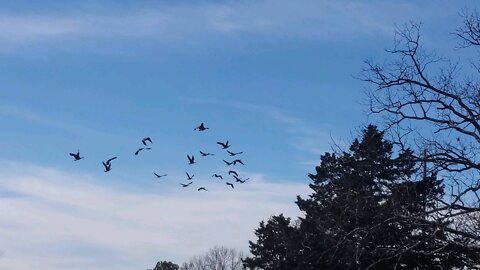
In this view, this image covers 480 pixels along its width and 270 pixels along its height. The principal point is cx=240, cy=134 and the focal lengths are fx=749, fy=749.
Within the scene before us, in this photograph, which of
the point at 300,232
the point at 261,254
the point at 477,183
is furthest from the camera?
the point at 261,254

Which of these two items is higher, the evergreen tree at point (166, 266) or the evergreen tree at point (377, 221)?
the evergreen tree at point (166, 266)

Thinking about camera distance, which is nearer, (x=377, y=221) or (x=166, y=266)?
(x=377, y=221)

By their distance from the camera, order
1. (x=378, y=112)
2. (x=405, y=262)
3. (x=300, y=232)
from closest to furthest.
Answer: (x=378, y=112), (x=405, y=262), (x=300, y=232)

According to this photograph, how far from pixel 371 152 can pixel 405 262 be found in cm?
461

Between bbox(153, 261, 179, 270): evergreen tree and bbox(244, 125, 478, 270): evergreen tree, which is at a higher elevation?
bbox(153, 261, 179, 270): evergreen tree

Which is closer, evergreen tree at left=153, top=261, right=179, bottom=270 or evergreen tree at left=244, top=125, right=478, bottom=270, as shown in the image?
evergreen tree at left=244, top=125, right=478, bottom=270

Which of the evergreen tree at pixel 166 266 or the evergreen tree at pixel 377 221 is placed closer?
the evergreen tree at pixel 377 221

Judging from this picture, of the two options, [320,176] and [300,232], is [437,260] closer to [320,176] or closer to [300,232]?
[300,232]

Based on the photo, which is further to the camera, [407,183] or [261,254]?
[261,254]

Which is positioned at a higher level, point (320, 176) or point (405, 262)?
point (320, 176)

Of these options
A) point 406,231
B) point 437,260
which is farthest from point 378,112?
point 437,260

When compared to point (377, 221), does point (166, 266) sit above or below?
above

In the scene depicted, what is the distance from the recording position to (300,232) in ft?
125

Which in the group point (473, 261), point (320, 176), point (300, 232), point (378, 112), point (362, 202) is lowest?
point (473, 261)
